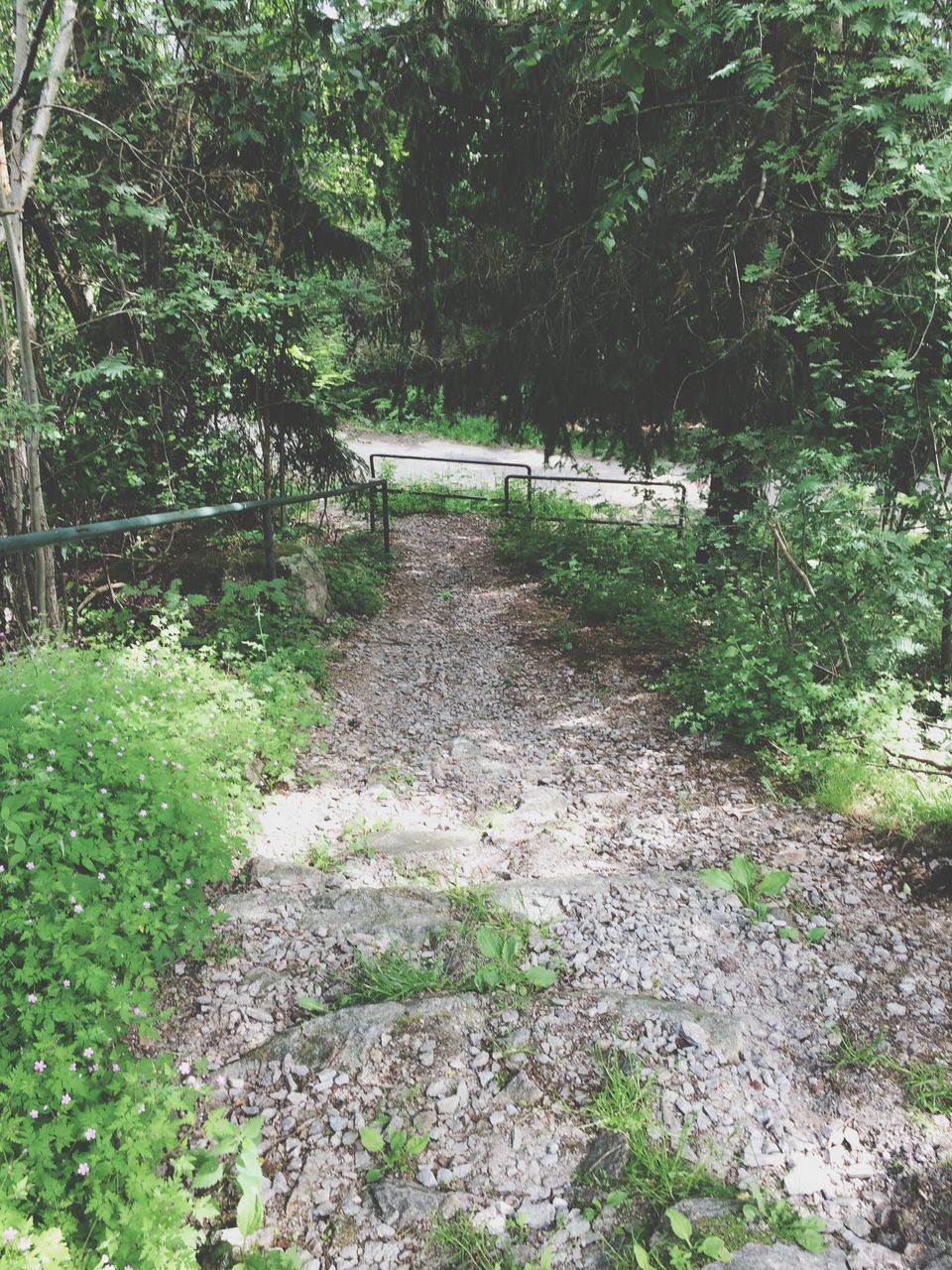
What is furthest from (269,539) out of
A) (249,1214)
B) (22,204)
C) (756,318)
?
(249,1214)

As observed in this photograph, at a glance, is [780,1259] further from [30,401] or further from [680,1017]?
[30,401]

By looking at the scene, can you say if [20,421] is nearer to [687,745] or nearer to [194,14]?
[194,14]

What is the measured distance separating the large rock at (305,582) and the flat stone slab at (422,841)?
2771 mm

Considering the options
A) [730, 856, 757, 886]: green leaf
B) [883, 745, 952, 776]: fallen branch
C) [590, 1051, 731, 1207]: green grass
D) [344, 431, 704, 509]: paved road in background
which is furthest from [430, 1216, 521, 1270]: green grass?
[344, 431, 704, 509]: paved road in background

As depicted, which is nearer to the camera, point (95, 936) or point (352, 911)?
point (95, 936)

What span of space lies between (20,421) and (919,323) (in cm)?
502

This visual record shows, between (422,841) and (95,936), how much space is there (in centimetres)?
169

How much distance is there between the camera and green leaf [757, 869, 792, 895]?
114 inches

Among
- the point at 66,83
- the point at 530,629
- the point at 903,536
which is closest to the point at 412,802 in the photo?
the point at 903,536

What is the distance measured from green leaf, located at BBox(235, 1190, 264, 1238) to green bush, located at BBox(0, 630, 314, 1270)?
0.08 meters

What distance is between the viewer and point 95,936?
1886mm

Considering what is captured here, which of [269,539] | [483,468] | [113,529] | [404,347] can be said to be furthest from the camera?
[483,468]

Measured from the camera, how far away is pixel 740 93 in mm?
5301

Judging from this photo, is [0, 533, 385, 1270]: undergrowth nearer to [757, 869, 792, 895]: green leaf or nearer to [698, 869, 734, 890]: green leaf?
[698, 869, 734, 890]: green leaf
